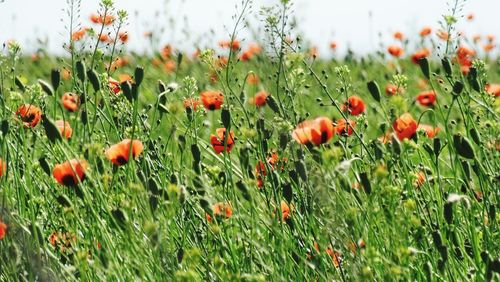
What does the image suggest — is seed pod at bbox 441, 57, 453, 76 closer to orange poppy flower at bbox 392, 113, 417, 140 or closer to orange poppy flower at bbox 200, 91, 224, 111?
orange poppy flower at bbox 392, 113, 417, 140

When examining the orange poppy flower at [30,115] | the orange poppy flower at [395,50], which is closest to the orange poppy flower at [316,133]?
the orange poppy flower at [30,115]

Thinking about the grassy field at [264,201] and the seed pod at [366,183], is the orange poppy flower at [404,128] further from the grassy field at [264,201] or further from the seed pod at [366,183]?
the seed pod at [366,183]

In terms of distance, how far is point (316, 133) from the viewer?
2.27m

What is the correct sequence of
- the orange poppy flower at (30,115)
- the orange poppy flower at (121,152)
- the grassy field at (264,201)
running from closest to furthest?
the grassy field at (264,201)
the orange poppy flower at (121,152)
the orange poppy flower at (30,115)

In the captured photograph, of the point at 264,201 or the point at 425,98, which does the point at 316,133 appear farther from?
the point at 425,98

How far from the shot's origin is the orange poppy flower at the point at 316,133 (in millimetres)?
2268

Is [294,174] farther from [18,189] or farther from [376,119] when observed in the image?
[376,119]

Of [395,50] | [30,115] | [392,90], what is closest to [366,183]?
[392,90]

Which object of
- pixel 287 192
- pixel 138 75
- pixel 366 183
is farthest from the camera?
pixel 138 75

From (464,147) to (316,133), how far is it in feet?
1.11

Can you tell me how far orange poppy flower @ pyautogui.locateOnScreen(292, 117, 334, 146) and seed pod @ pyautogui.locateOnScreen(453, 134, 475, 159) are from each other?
0.29 metres

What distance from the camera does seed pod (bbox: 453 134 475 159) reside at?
227 cm

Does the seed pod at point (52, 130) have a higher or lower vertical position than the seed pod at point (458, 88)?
lower

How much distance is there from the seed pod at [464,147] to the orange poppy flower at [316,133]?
0.29 metres
